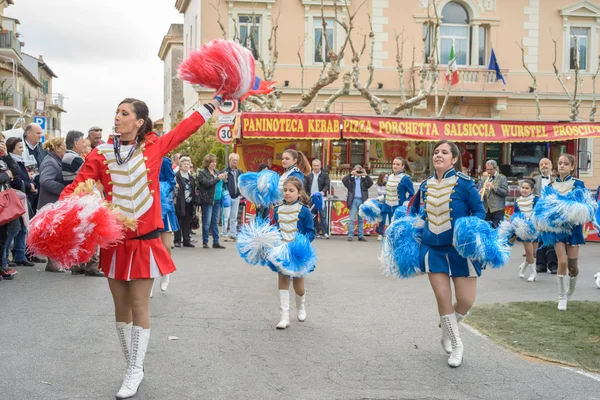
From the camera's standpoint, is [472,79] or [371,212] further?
[472,79]

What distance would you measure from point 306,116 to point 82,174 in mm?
14869

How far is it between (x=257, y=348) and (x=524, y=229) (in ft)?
19.5

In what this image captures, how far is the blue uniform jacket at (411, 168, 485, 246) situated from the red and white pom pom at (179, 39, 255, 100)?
1963 millimetres

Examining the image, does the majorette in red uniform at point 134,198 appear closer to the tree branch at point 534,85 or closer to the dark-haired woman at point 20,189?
the dark-haired woman at point 20,189

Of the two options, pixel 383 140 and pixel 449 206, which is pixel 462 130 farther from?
pixel 449 206

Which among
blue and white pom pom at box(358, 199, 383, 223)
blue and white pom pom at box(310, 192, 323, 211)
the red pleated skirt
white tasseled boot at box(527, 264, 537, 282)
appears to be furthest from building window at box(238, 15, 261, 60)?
the red pleated skirt

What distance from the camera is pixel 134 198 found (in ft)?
17.0

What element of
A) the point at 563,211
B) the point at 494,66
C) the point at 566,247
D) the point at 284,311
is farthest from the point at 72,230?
the point at 494,66

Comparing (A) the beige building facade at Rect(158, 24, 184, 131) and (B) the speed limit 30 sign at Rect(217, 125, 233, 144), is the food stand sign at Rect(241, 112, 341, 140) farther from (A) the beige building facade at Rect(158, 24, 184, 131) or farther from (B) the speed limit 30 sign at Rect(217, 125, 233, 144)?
(A) the beige building facade at Rect(158, 24, 184, 131)

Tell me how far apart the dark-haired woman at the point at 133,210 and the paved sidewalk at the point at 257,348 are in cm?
44

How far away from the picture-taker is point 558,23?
1346 inches

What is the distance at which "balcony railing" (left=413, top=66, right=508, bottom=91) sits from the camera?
32.5 metres

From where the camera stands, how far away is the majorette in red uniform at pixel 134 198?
16.9 ft

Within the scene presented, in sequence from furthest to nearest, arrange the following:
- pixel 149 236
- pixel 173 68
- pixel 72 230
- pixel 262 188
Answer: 1. pixel 173 68
2. pixel 262 188
3. pixel 149 236
4. pixel 72 230
